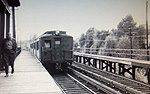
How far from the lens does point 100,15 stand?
48.0 ft

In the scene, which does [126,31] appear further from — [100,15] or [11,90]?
[11,90]

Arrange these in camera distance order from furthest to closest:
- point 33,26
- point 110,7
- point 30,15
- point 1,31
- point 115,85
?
point 33,26 < point 30,15 < point 110,7 < point 1,31 < point 115,85

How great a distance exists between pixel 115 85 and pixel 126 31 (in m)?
17.4

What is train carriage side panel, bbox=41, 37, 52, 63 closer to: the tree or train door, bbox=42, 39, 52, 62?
train door, bbox=42, 39, 52, 62

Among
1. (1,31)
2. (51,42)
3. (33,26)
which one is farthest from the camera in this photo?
(33,26)

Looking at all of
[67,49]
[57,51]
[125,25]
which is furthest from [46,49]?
[125,25]

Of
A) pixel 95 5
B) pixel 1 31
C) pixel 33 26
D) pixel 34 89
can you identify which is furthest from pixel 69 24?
pixel 34 89

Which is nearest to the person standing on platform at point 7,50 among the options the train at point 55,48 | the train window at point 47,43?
the train at point 55,48

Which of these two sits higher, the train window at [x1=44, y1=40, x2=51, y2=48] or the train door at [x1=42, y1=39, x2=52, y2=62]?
the train window at [x1=44, y1=40, x2=51, y2=48]

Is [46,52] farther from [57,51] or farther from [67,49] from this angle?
[67,49]

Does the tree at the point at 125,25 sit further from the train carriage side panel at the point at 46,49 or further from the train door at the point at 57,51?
the train carriage side panel at the point at 46,49

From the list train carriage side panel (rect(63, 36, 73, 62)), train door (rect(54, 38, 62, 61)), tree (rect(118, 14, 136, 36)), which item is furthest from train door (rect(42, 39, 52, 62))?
tree (rect(118, 14, 136, 36))

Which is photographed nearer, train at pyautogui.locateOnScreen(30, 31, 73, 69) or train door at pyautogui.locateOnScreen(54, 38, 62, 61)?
train at pyautogui.locateOnScreen(30, 31, 73, 69)

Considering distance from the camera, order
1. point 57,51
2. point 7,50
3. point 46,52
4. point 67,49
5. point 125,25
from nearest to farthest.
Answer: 1. point 7,50
2. point 46,52
3. point 57,51
4. point 67,49
5. point 125,25
